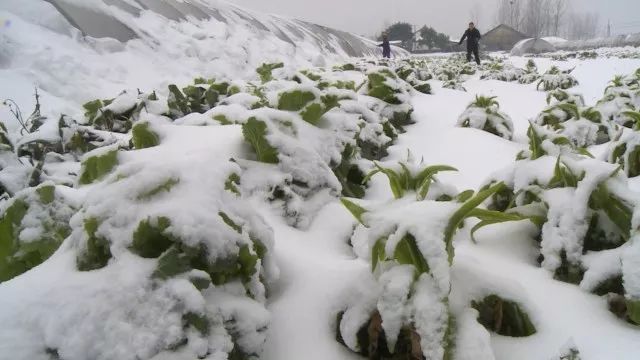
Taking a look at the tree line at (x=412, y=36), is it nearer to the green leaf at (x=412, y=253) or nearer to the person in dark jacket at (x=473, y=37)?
the person in dark jacket at (x=473, y=37)

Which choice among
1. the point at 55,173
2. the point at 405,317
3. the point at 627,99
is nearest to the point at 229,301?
the point at 405,317

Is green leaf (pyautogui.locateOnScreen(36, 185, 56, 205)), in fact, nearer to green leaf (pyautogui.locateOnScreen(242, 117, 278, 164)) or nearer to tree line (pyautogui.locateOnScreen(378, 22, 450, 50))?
green leaf (pyautogui.locateOnScreen(242, 117, 278, 164))

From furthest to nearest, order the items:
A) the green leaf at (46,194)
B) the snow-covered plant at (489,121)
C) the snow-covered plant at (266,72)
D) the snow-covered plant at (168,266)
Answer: the snow-covered plant at (266,72), the snow-covered plant at (489,121), the green leaf at (46,194), the snow-covered plant at (168,266)

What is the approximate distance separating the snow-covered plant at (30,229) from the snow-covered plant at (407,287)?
763 mm

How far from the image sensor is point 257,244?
1.06 metres

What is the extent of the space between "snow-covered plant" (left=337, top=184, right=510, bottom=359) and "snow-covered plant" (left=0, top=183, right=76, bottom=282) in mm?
763

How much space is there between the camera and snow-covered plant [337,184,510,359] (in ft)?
2.75

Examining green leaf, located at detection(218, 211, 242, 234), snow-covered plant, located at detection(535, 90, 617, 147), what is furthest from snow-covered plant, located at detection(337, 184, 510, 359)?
snow-covered plant, located at detection(535, 90, 617, 147)

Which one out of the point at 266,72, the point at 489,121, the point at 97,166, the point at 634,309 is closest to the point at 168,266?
the point at 97,166

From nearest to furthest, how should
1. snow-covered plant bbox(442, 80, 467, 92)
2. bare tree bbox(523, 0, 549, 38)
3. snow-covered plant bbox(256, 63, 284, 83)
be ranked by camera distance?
snow-covered plant bbox(256, 63, 284, 83)
snow-covered plant bbox(442, 80, 467, 92)
bare tree bbox(523, 0, 549, 38)

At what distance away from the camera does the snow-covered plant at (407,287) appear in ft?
2.75

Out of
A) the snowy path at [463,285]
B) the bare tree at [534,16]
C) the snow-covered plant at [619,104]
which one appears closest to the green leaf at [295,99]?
the snowy path at [463,285]

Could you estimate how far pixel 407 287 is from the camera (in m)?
0.87

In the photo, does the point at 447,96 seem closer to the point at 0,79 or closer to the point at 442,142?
the point at 442,142
